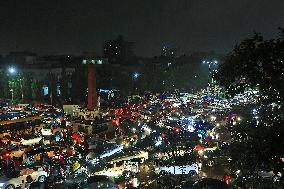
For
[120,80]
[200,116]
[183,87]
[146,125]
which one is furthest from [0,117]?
[183,87]

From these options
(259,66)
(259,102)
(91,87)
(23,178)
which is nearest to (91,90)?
(91,87)

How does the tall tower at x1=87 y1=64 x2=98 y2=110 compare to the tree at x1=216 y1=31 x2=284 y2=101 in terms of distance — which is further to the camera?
the tall tower at x1=87 y1=64 x2=98 y2=110

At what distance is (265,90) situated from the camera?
6145 millimetres

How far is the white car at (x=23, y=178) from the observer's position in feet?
55.0

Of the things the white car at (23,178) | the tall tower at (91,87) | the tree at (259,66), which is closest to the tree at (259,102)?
the tree at (259,66)

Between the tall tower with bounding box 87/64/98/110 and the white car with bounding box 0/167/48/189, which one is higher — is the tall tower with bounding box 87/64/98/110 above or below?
above

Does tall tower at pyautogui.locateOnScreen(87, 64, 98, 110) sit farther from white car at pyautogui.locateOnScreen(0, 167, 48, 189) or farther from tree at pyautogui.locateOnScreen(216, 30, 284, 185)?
tree at pyautogui.locateOnScreen(216, 30, 284, 185)

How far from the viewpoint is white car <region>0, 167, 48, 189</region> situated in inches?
659

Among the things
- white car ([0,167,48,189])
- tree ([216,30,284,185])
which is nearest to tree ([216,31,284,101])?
tree ([216,30,284,185])

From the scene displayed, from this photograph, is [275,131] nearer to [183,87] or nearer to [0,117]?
[0,117]

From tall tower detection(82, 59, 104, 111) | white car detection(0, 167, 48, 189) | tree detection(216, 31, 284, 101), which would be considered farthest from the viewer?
tall tower detection(82, 59, 104, 111)

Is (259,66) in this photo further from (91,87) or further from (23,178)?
(91,87)

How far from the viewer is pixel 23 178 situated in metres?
17.4

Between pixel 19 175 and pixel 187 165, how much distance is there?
8.62 metres
